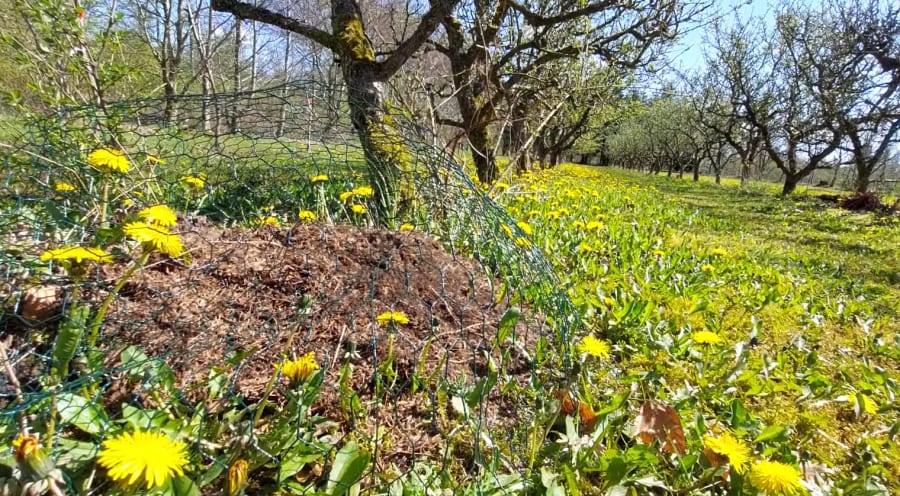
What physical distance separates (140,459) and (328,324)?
78cm

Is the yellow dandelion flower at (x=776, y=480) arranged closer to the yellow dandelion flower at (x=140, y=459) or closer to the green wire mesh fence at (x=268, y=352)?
the green wire mesh fence at (x=268, y=352)

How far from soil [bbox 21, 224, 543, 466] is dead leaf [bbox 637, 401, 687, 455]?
384 millimetres

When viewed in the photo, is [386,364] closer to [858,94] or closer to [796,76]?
[858,94]

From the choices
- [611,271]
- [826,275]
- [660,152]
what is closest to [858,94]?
[826,275]

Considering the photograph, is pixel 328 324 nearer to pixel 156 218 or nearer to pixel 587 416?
pixel 156 218

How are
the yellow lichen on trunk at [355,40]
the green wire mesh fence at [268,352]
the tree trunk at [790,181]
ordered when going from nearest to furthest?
the green wire mesh fence at [268,352] < the yellow lichen on trunk at [355,40] < the tree trunk at [790,181]

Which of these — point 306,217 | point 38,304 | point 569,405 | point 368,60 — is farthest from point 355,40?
point 569,405

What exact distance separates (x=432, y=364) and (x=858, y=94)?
14714 mm

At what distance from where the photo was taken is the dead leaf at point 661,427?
119 cm

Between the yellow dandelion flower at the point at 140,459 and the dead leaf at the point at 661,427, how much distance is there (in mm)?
1162

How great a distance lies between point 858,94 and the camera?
418 inches

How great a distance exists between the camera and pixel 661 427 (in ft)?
4.02

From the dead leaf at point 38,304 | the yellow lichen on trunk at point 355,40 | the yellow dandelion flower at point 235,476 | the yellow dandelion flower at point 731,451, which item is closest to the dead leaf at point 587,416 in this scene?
the yellow dandelion flower at point 731,451

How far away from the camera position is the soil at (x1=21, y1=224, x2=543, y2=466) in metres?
1.16
